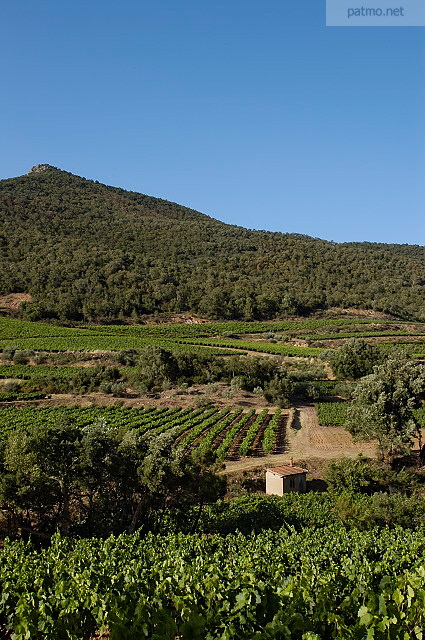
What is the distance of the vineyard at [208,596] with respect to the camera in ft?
24.3

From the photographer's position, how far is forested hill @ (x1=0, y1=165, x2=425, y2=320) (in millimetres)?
96125

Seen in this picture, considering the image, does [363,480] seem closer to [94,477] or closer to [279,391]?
[94,477]

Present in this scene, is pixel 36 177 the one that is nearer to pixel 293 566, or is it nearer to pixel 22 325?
pixel 22 325

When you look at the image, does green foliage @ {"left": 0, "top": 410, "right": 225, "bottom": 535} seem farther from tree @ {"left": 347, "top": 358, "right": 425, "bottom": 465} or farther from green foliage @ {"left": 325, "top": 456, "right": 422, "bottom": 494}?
tree @ {"left": 347, "top": 358, "right": 425, "bottom": 465}

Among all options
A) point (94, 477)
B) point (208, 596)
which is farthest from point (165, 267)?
point (208, 596)

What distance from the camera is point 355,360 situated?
54844mm

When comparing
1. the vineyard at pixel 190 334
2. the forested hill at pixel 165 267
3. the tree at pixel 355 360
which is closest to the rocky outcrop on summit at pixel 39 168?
the forested hill at pixel 165 267

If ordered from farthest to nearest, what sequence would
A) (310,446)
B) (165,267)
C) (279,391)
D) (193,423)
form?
(165,267), (279,391), (193,423), (310,446)

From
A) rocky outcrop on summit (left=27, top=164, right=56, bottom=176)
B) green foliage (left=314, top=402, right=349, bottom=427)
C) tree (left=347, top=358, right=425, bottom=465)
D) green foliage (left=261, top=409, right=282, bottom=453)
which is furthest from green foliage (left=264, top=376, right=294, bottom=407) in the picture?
rocky outcrop on summit (left=27, top=164, right=56, bottom=176)

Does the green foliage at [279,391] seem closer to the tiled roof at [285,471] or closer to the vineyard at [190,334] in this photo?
the vineyard at [190,334]

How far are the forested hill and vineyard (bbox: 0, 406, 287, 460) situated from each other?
53.2 meters

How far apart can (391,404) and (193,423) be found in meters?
15.4

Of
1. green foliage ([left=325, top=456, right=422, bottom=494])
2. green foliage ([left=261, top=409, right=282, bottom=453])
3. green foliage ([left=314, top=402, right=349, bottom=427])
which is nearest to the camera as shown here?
green foliage ([left=325, top=456, right=422, bottom=494])

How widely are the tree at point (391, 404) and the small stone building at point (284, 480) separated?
18.5 ft
